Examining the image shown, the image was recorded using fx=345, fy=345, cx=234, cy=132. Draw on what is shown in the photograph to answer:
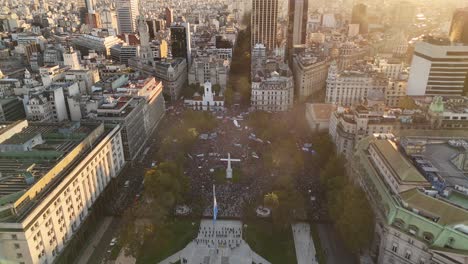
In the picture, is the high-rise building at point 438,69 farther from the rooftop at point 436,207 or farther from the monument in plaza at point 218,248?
the monument in plaza at point 218,248

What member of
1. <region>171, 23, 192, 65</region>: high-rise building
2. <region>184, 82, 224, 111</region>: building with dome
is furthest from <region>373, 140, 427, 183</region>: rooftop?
<region>171, 23, 192, 65</region>: high-rise building

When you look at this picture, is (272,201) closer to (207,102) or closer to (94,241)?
(94,241)

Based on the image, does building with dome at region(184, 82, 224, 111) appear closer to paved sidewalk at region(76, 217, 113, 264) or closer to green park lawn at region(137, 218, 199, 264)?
paved sidewalk at region(76, 217, 113, 264)

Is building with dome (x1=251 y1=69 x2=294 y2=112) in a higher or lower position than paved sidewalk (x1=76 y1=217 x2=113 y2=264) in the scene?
higher

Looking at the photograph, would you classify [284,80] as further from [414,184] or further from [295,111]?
[414,184]

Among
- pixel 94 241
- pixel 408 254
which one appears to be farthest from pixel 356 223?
pixel 94 241

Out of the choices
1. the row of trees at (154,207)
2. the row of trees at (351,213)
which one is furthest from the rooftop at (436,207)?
the row of trees at (154,207)
